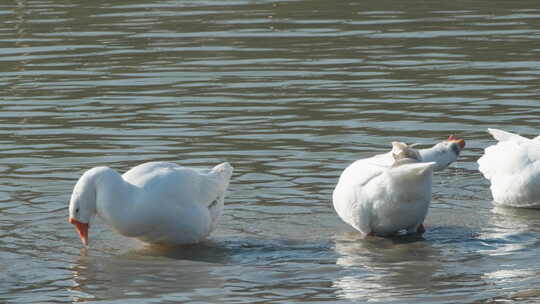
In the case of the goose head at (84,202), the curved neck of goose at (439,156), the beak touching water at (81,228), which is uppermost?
the curved neck of goose at (439,156)

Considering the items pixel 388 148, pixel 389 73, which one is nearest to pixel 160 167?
pixel 388 148

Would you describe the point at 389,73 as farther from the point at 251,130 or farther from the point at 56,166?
the point at 56,166

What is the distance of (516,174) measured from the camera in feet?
36.1

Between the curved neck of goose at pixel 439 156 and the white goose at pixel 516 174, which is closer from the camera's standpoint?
the curved neck of goose at pixel 439 156

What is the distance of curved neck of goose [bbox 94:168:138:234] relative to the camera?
9.49 metres

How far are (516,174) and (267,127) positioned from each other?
358 centimetres

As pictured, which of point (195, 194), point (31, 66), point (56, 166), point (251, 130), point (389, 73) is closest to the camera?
point (195, 194)

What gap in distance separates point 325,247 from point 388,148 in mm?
3036

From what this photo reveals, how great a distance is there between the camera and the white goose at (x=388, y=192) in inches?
381

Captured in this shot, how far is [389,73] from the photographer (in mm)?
16266

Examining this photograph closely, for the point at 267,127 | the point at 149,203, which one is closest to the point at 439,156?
the point at 149,203

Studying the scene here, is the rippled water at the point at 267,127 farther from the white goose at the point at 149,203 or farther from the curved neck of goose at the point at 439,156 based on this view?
the curved neck of goose at the point at 439,156

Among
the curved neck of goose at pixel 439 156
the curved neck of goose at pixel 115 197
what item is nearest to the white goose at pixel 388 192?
the curved neck of goose at pixel 439 156

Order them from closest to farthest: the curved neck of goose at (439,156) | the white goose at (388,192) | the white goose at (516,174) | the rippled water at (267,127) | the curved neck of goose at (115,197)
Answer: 1. the rippled water at (267,127)
2. the curved neck of goose at (115,197)
3. the white goose at (388,192)
4. the curved neck of goose at (439,156)
5. the white goose at (516,174)
